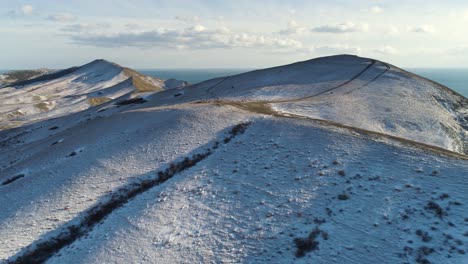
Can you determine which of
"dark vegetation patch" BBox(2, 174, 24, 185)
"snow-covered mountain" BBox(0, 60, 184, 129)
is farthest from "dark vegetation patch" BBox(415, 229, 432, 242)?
"snow-covered mountain" BBox(0, 60, 184, 129)

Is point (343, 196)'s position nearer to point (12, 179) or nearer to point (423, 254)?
point (423, 254)

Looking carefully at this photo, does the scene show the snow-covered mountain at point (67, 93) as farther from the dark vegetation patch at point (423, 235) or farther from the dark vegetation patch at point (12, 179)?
the dark vegetation patch at point (423, 235)

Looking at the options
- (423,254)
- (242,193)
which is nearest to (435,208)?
(423,254)

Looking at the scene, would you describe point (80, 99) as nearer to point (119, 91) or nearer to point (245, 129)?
point (119, 91)

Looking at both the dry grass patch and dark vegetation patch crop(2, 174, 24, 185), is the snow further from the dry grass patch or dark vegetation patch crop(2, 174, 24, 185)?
the dry grass patch

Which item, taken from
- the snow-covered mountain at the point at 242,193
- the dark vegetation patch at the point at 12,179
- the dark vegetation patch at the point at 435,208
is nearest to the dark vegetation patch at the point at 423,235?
the snow-covered mountain at the point at 242,193

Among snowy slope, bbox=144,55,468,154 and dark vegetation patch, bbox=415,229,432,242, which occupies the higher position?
snowy slope, bbox=144,55,468,154
